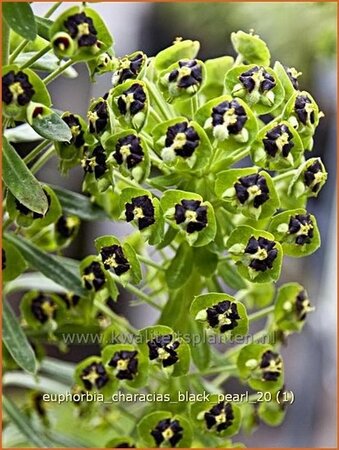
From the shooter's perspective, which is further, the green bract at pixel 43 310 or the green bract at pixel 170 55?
the green bract at pixel 43 310

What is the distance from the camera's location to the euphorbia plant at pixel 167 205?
26.4 inches

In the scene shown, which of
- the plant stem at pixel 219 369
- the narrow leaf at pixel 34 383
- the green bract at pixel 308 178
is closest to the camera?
the green bract at pixel 308 178

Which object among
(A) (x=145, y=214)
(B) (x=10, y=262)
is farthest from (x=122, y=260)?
(B) (x=10, y=262)

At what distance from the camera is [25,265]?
2.67ft

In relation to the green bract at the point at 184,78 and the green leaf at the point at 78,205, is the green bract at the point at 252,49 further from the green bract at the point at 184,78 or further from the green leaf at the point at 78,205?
the green leaf at the point at 78,205

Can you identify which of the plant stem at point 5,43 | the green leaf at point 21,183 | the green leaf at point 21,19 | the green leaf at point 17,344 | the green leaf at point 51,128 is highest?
the green leaf at point 21,19

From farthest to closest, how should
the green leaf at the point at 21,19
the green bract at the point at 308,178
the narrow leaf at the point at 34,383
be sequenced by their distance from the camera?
1. the narrow leaf at the point at 34,383
2. the green bract at the point at 308,178
3. the green leaf at the point at 21,19

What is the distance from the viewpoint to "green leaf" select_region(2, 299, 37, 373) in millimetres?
756

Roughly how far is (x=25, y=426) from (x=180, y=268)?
30 centimetres

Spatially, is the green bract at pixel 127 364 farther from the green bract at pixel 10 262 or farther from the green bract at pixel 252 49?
the green bract at pixel 252 49

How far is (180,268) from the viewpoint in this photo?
77 centimetres

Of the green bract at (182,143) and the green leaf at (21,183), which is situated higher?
the green bract at (182,143)

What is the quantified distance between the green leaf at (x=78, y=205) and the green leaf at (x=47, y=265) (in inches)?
2.2

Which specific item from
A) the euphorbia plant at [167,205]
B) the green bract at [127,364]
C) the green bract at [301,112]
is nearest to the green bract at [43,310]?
the euphorbia plant at [167,205]
